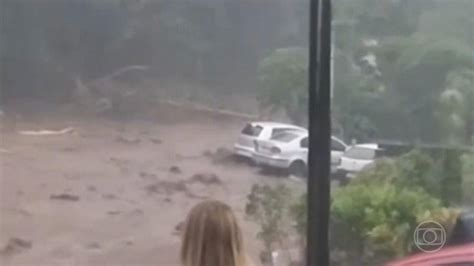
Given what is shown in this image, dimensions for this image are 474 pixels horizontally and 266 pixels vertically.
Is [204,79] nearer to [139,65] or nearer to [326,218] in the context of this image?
[139,65]

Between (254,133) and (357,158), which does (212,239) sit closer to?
(254,133)

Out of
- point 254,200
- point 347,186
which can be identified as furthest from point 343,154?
point 254,200

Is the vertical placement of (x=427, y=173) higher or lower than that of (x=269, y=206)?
higher

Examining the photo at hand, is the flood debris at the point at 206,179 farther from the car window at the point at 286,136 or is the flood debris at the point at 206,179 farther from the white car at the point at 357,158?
the white car at the point at 357,158

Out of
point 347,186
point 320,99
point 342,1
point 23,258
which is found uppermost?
point 342,1

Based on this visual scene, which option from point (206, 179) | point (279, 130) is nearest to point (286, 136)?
point (279, 130)

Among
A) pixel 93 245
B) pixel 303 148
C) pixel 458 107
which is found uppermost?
pixel 458 107
